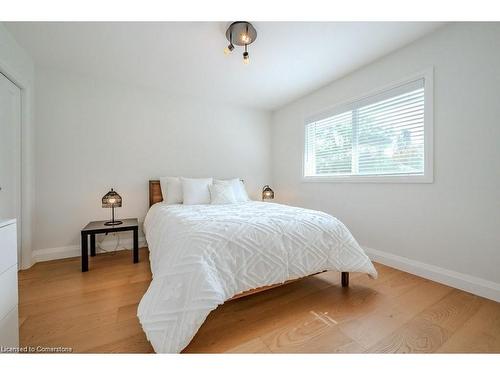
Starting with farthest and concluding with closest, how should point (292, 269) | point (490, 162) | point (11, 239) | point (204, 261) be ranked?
point (490, 162)
point (292, 269)
point (204, 261)
point (11, 239)

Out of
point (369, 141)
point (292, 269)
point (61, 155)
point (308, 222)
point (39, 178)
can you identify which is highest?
point (369, 141)

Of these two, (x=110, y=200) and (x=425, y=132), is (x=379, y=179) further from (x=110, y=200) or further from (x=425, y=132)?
(x=110, y=200)

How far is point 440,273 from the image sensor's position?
6.22 ft

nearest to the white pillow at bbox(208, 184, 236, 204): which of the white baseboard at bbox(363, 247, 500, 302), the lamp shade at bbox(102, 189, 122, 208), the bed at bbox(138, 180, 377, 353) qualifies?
the bed at bbox(138, 180, 377, 353)

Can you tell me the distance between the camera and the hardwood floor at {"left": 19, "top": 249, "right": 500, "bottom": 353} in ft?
3.86

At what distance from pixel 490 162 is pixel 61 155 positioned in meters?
4.34

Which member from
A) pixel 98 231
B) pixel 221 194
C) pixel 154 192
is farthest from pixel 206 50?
pixel 98 231

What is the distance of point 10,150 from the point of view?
81.0 inches

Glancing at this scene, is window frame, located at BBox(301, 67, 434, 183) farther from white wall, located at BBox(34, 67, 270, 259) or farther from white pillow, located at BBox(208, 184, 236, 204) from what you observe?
white wall, located at BBox(34, 67, 270, 259)

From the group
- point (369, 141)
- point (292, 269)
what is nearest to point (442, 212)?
point (369, 141)

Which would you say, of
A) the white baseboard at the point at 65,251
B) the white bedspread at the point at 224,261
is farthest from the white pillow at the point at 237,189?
the white baseboard at the point at 65,251

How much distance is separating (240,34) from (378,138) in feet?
6.05

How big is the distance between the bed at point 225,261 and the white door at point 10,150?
4.95 ft
